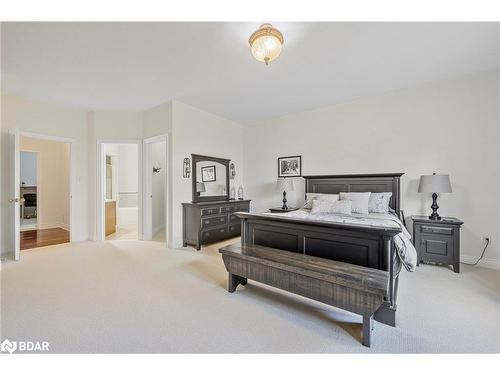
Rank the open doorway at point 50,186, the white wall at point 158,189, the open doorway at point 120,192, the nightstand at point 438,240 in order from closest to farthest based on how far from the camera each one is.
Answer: the nightstand at point 438,240, the open doorway at point 120,192, the white wall at point 158,189, the open doorway at point 50,186

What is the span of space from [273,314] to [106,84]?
152 inches

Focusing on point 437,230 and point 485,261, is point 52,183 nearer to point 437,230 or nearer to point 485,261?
point 437,230

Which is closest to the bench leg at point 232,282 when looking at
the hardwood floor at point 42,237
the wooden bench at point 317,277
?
the wooden bench at point 317,277

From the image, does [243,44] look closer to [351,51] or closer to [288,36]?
Answer: [288,36]

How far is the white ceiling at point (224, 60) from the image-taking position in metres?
Answer: 2.16

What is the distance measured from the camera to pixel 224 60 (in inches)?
106

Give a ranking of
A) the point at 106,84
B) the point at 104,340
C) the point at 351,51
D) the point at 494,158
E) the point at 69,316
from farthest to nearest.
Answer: the point at 106,84 → the point at 494,158 → the point at 351,51 → the point at 69,316 → the point at 104,340

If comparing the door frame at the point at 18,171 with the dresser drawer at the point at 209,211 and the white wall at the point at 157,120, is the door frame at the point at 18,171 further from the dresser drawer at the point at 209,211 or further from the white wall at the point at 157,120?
the dresser drawer at the point at 209,211

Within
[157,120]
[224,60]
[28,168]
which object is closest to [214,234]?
[157,120]

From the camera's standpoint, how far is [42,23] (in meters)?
2.02

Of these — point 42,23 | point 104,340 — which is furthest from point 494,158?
point 42,23

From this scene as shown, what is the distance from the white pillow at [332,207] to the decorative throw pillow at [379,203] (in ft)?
1.36
